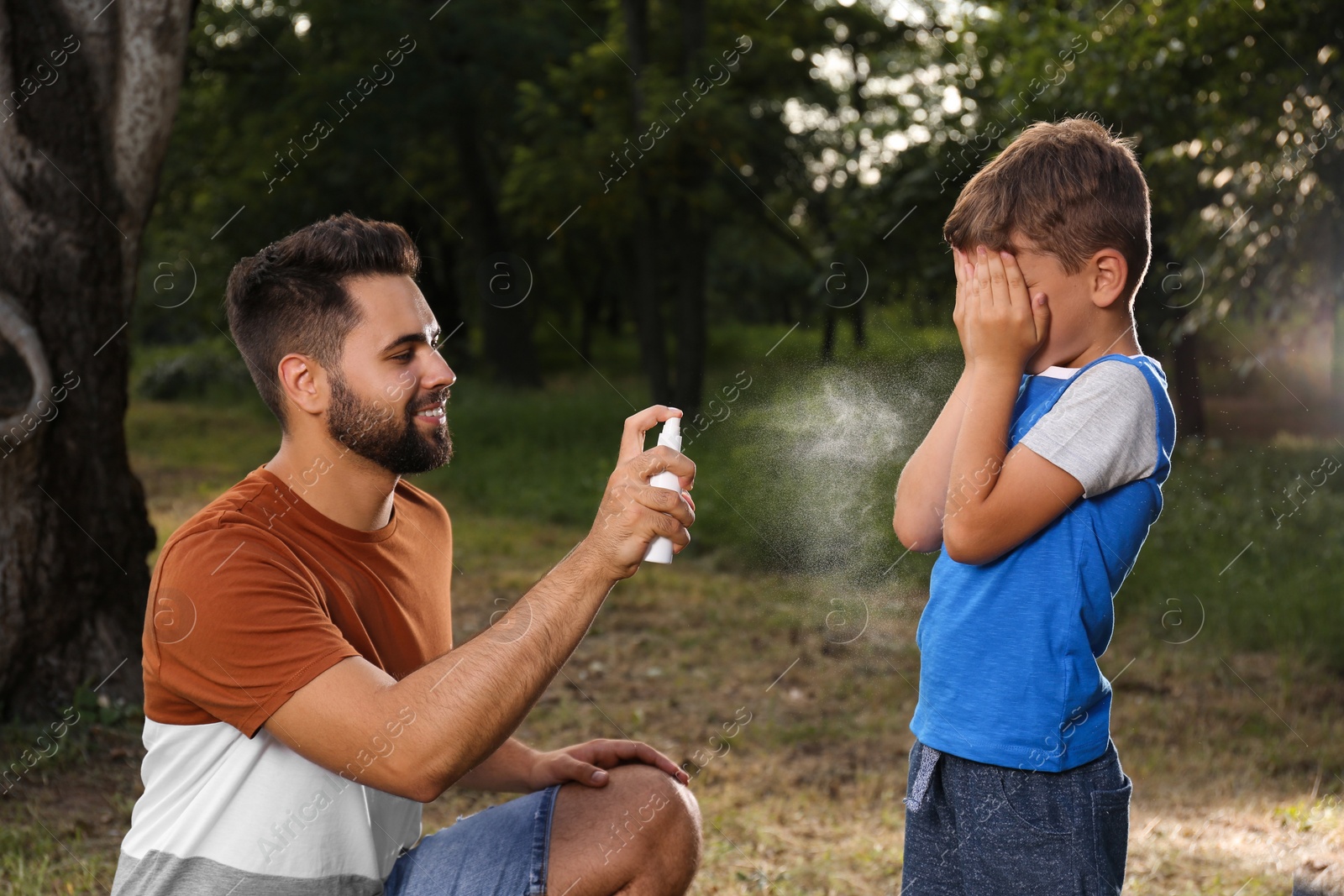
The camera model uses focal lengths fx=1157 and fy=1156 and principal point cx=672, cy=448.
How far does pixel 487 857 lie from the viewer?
2035 mm

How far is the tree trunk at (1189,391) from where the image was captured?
11.3 meters

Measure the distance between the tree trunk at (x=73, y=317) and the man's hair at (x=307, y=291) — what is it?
2.41m

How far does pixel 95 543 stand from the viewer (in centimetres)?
434

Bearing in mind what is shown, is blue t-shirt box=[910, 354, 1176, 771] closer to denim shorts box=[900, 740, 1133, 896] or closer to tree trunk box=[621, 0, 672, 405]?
denim shorts box=[900, 740, 1133, 896]

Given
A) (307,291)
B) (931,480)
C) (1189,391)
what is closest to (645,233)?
(1189,391)

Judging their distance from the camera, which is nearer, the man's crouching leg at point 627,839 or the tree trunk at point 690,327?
the man's crouching leg at point 627,839

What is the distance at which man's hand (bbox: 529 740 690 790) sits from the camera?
2166mm

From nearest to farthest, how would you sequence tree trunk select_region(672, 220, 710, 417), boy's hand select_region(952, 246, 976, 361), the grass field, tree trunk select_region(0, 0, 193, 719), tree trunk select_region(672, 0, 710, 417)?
1. boy's hand select_region(952, 246, 976, 361)
2. the grass field
3. tree trunk select_region(0, 0, 193, 719)
4. tree trunk select_region(672, 0, 710, 417)
5. tree trunk select_region(672, 220, 710, 417)

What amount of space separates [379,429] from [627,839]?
849 millimetres

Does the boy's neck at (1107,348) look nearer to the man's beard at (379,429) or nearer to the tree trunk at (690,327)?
the man's beard at (379,429)

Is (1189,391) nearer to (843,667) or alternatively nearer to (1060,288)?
(843,667)

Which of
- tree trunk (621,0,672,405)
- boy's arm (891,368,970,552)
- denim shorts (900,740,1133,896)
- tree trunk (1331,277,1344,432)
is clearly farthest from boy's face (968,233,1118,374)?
tree trunk (621,0,672,405)

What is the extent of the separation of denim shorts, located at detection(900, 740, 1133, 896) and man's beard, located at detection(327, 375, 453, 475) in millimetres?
1059

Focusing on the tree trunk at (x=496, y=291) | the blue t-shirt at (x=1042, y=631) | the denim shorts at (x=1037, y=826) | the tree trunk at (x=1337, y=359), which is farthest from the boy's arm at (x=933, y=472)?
the tree trunk at (x=496, y=291)
